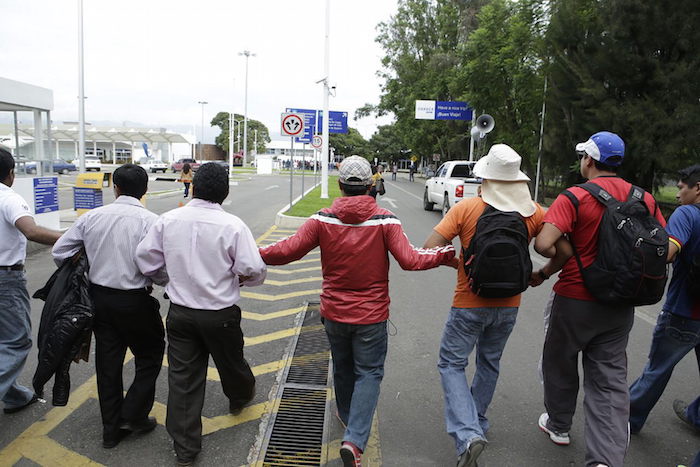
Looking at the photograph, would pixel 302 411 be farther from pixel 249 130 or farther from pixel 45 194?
pixel 249 130

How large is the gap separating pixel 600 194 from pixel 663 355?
130 centimetres

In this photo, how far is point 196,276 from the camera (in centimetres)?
293

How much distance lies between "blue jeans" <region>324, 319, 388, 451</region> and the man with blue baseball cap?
1.07 meters

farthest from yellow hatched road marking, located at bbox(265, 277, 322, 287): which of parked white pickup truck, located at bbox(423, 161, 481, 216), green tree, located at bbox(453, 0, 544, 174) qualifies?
green tree, located at bbox(453, 0, 544, 174)

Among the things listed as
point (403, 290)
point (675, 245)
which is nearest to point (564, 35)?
point (403, 290)

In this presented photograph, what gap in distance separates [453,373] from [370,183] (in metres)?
1.23

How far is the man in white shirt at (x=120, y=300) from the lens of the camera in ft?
10.1

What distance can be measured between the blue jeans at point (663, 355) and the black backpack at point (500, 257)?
4.14ft

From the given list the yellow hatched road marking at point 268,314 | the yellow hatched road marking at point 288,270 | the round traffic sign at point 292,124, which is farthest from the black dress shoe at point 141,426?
the round traffic sign at point 292,124

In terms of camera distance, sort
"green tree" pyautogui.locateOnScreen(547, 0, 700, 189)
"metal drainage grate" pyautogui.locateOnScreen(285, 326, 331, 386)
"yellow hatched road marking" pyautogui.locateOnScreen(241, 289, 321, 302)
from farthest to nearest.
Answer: "green tree" pyautogui.locateOnScreen(547, 0, 700, 189), "yellow hatched road marking" pyautogui.locateOnScreen(241, 289, 321, 302), "metal drainage grate" pyautogui.locateOnScreen(285, 326, 331, 386)

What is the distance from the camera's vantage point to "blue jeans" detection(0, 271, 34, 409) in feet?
10.7

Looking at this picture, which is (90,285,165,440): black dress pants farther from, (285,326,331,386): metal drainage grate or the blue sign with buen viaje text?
the blue sign with buen viaje text

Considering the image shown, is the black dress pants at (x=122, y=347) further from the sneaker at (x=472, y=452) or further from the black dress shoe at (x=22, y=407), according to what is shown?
the sneaker at (x=472, y=452)

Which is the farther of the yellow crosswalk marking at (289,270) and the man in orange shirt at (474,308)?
the yellow crosswalk marking at (289,270)
